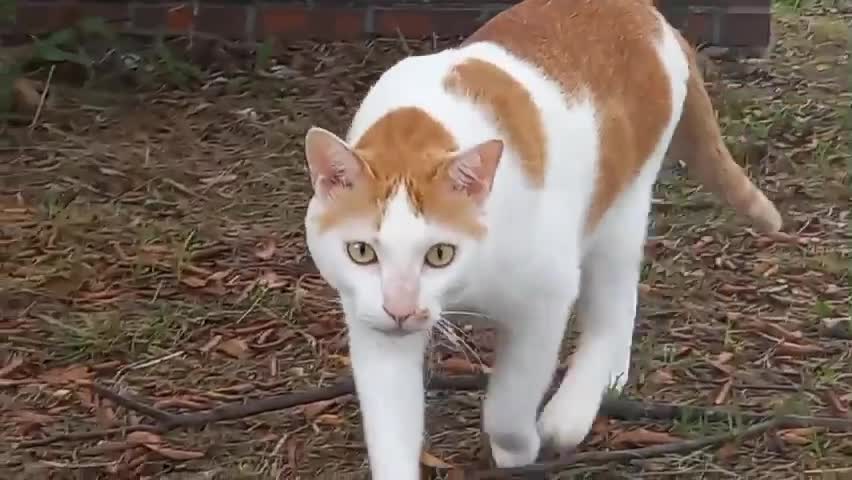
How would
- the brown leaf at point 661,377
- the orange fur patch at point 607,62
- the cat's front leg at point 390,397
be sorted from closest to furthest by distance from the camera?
the cat's front leg at point 390,397 → the orange fur patch at point 607,62 → the brown leaf at point 661,377

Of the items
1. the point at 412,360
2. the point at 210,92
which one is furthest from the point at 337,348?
the point at 210,92

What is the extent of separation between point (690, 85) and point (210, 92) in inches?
Result: 73.9

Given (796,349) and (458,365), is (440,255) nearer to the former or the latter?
(458,365)

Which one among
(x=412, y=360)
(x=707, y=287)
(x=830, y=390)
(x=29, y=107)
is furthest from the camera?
(x=29, y=107)

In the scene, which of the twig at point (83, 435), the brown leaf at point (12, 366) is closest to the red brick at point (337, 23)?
the brown leaf at point (12, 366)

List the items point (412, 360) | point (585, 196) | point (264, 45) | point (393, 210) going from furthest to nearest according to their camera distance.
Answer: point (264, 45) < point (585, 196) < point (412, 360) < point (393, 210)

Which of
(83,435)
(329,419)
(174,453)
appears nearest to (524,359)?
(329,419)

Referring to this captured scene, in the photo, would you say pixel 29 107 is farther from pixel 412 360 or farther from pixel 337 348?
pixel 412 360

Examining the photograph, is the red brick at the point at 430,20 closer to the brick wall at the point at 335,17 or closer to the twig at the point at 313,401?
the brick wall at the point at 335,17

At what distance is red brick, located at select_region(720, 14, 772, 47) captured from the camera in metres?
4.20

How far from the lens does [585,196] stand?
2.10m

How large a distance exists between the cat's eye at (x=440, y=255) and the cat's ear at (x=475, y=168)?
0.25ft

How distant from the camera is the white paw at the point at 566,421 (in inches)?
89.8

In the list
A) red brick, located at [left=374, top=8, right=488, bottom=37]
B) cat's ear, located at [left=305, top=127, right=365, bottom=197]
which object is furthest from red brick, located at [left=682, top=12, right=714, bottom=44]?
cat's ear, located at [left=305, top=127, right=365, bottom=197]
